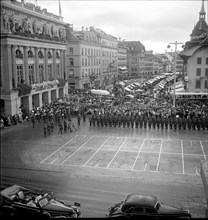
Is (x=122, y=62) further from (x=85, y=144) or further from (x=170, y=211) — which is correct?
(x=170, y=211)

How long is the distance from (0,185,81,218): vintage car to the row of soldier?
13.7 meters

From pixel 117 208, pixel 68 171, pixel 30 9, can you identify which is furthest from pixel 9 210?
pixel 30 9

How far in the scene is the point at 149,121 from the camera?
69.7 feet

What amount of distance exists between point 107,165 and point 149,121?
9.03m

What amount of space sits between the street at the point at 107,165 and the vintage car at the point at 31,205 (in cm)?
51

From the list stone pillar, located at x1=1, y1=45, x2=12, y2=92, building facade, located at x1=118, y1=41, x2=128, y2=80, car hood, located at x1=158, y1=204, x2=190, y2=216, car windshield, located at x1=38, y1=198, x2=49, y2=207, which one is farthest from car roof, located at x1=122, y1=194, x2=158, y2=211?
building facade, located at x1=118, y1=41, x2=128, y2=80

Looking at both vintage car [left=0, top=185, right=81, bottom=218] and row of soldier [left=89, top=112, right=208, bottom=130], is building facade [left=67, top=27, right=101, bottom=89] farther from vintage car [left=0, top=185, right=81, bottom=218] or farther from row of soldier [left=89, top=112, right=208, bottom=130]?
vintage car [left=0, top=185, right=81, bottom=218]

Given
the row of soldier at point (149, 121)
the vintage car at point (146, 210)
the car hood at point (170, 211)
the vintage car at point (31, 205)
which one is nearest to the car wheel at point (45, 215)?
the vintage car at point (31, 205)

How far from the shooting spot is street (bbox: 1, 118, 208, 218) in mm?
9414

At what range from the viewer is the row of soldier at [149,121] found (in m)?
20.3

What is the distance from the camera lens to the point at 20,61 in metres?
25.1

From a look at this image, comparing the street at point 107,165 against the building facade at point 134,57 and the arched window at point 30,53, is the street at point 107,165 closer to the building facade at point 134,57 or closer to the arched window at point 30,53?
the arched window at point 30,53

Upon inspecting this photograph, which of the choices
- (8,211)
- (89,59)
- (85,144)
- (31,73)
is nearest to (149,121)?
(85,144)

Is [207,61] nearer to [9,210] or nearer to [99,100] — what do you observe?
[99,100]
